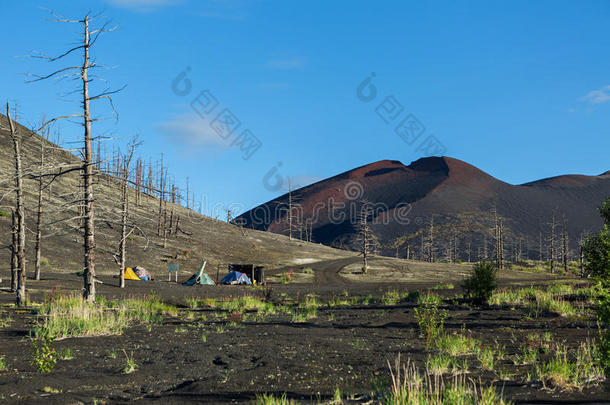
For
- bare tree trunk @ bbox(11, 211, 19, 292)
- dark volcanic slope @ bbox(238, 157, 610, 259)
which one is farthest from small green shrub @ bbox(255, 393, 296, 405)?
dark volcanic slope @ bbox(238, 157, 610, 259)

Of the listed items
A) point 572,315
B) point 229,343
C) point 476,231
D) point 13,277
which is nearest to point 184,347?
point 229,343

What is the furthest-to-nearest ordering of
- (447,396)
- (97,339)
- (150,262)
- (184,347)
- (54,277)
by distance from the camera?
(150,262) < (54,277) < (97,339) < (184,347) < (447,396)

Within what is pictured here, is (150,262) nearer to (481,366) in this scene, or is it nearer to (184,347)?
(184,347)

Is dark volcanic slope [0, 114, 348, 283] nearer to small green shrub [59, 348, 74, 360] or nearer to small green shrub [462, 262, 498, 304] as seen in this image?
small green shrub [462, 262, 498, 304]

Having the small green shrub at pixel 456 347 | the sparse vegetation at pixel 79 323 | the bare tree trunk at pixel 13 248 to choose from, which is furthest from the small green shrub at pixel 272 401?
the bare tree trunk at pixel 13 248

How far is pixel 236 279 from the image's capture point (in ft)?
158

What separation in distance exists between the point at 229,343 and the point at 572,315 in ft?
42.0

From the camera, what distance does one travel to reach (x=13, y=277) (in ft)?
98.4

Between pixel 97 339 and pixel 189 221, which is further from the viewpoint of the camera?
pixel 189 221

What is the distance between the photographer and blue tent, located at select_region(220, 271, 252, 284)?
4817cm

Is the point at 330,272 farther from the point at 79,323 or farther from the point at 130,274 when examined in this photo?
the point at 79,323

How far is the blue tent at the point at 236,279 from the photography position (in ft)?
158

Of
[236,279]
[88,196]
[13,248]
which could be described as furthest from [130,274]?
[88,196]

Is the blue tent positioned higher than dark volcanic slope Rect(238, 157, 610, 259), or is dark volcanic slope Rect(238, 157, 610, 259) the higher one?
dark volcanic slope Rect(238, 157, 610, 259)
